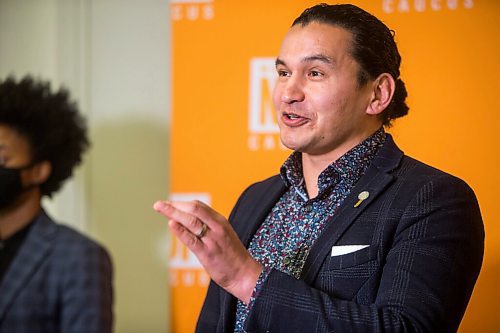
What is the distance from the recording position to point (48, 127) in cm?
86

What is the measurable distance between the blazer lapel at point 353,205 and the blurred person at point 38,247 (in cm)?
A: 30

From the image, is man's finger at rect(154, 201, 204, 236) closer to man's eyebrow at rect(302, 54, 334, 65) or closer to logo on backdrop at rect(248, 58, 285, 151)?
man's eyebrow at rect(302, 54, 334, 65)

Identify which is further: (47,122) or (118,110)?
(118,110)

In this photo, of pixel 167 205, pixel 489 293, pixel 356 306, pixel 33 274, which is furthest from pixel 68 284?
pixel 489 293

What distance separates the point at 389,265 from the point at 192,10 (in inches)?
23.9

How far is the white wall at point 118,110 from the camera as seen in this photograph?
3.45ft

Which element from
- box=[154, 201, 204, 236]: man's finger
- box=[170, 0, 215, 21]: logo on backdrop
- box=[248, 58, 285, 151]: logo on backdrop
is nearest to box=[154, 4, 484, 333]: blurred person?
box=[154, 201, 204, 236]: man's finger

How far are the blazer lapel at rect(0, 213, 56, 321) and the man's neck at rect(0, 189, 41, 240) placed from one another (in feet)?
0.07

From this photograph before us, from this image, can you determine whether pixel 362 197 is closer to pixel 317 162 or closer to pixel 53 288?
pixel 317 162

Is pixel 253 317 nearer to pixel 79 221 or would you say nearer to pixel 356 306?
pixel 356 306

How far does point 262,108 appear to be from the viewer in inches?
50.6

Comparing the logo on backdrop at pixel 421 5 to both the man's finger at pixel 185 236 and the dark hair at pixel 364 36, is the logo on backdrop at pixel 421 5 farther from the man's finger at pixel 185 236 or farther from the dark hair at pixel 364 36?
the man's finger at pixel 185 236

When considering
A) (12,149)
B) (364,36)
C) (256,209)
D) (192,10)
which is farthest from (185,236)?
(192,10)

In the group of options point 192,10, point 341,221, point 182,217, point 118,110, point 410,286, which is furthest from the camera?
point 192,10
